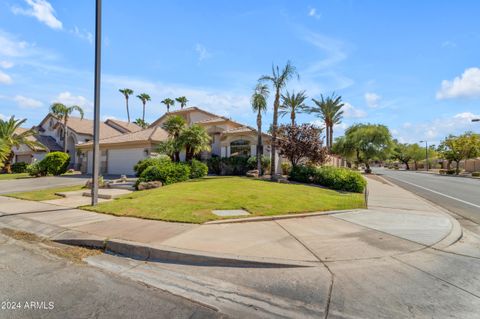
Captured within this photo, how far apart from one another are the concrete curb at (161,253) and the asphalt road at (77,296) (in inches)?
31.8

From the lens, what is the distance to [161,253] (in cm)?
507

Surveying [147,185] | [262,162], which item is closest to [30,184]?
[147,185]

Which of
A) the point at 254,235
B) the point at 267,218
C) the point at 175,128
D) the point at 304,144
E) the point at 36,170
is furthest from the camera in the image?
the point at 36,170

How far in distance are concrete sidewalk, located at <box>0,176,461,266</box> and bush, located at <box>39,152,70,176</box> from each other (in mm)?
19054

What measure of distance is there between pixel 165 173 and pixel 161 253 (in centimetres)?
1090

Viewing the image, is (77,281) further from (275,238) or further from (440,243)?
(440,243)

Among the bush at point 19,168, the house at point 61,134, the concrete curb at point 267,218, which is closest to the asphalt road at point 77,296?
the concrete curb at point 267,218

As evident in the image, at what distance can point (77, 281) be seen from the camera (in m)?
4.07

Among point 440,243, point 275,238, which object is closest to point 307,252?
point 275,238

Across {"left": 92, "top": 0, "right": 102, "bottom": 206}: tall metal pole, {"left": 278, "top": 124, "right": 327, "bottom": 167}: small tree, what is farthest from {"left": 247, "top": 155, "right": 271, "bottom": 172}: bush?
{"left": 92, "top": 0, "right": 102, "bottom": 206}: tall metal pole

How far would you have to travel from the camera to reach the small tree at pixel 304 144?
64.2 ft

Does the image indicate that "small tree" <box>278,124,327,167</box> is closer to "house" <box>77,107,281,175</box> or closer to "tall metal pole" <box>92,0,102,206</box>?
"house" <box>77,107,281,175</box>

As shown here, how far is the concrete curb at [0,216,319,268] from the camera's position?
4.68 m

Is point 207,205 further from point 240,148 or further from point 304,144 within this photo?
point 240,148
